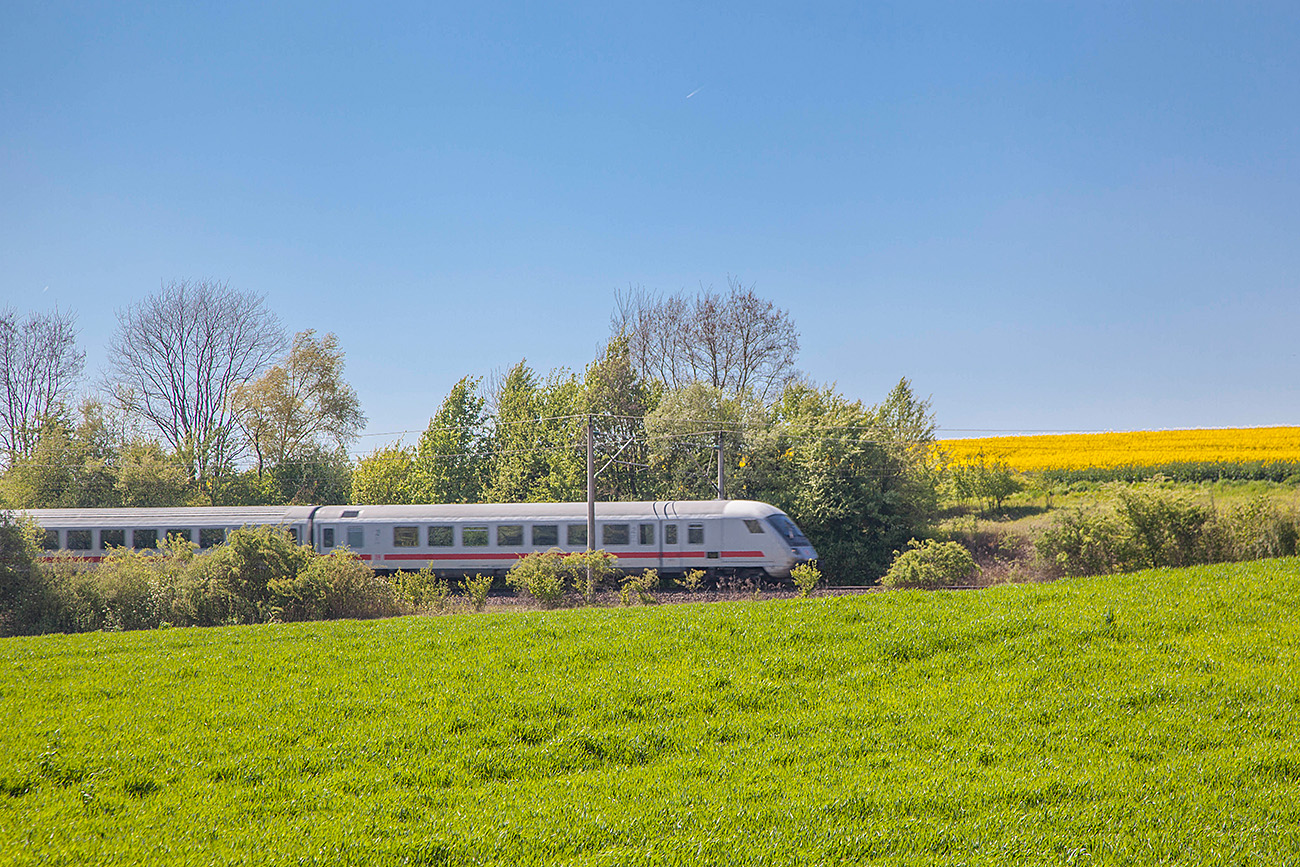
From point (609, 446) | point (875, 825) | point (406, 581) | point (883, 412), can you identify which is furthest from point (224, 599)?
point (883, 412)

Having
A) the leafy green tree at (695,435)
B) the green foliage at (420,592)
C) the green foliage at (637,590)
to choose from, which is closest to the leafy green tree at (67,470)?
the leafy green tree at (695,435)

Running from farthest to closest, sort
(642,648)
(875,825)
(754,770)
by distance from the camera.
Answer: (642,648)
(754,770)
(875,825)

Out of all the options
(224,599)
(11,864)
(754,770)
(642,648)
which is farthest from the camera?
(224,599)

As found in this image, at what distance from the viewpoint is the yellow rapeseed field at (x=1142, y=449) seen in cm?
3625

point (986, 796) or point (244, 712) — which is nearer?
point (986, 796)

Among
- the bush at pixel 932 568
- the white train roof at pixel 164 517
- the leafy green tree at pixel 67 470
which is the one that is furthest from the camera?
the leafy green tree at pixel 67 470

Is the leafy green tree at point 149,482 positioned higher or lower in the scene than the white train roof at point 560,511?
higher

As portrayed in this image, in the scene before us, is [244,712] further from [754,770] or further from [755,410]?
[755,410]

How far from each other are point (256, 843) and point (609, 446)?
3256 centimetres

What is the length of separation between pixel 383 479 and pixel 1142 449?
38.7 meters

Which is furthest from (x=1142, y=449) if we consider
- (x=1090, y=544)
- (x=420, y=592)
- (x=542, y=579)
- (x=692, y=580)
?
(x=420, y=592)

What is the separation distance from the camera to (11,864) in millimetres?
4605

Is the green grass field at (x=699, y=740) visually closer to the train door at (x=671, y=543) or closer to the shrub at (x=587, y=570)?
the shrub at (x=587, y=570)

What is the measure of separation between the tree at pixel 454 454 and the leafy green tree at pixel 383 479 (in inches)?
23.6
